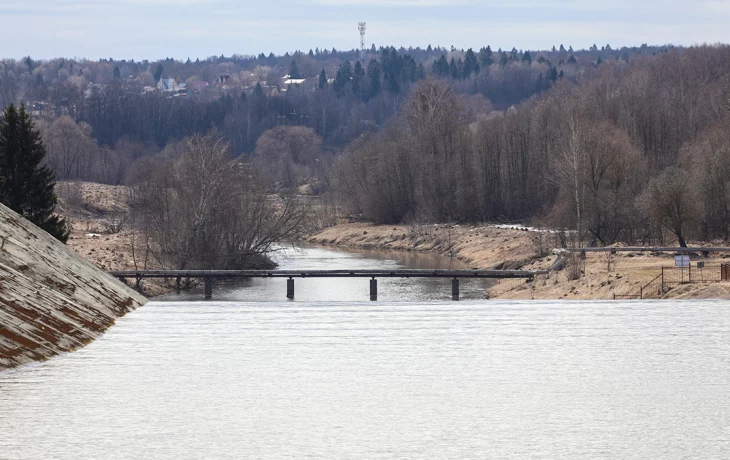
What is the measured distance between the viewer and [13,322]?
2430cm

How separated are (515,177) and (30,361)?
80922 millimetres

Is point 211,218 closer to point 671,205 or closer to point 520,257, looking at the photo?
point 520,257

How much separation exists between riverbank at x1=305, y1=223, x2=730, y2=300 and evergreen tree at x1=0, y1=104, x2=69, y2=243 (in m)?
20.9

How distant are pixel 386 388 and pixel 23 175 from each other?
27.0m

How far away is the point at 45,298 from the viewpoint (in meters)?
27.1

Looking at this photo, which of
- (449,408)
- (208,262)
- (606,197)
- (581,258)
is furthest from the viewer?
(606,197)

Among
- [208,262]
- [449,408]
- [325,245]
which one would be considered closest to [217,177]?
[208,262]

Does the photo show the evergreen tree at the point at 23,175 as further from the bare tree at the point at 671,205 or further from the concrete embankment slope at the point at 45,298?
the bare tree at the point at 671,205

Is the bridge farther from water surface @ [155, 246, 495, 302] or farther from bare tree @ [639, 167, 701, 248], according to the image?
bare tree @ [639, 167, 701, 248]

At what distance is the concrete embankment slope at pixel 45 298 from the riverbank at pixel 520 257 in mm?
19097

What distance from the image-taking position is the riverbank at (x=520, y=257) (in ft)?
139

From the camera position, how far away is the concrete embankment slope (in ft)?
79.3

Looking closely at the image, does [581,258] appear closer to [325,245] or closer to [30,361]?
[30,361]

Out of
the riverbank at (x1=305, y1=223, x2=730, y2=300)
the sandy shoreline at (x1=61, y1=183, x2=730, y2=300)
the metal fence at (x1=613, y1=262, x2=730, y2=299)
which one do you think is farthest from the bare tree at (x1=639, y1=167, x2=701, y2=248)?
the metal fence at (x1=613, y1=262, x2=730, y2=299)
